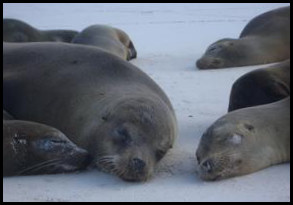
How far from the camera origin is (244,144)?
4797 millimetres

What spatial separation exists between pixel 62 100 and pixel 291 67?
6.59 feet

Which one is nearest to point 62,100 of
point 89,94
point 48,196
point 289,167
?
point 89,94

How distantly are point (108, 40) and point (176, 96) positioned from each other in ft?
9.74

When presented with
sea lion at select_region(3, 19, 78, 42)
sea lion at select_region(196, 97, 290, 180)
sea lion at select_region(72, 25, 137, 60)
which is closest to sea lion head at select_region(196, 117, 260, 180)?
sea lion at select_region(196, 97, 290, 180)

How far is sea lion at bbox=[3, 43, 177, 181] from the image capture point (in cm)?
479

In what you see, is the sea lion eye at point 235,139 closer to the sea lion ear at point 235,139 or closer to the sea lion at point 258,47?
the sea lion ear at point 235,139

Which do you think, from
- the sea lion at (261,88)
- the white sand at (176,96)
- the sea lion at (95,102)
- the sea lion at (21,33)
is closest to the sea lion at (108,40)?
the white sand at (176,96)

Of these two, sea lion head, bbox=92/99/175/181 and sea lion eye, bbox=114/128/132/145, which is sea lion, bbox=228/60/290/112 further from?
sea lion eye, bbox=114/128/132/145

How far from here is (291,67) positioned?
246 inches

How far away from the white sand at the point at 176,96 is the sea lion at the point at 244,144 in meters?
0.08

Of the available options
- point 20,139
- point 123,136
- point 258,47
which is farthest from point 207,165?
point 258,47

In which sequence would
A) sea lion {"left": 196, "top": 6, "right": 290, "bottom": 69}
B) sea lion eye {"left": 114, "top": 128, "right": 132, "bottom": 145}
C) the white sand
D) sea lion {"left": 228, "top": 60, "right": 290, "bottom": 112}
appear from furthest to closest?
sea lion {"left": 196, "top": 6, "right": 290, "bottom": 69}
sea lion {"left": 228, "top": 60, "right": 290, "bottom": 112}
sea lion eye {"left": 114, "top": 128, "right": 132, "bottom": 145}
the white sand

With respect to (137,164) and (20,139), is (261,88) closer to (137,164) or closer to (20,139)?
(137,164)

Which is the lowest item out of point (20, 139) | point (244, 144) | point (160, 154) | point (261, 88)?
point (261, 88)
